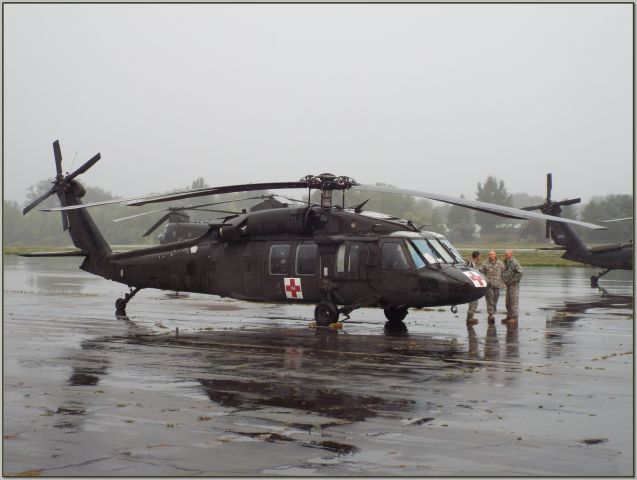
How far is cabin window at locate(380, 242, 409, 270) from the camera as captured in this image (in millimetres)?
17859

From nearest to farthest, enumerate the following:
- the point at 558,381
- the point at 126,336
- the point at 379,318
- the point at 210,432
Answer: the point at 210,432 < the point at 558,381 < the point at 126,336 < the point at 379,318

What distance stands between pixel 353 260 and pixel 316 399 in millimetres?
8057

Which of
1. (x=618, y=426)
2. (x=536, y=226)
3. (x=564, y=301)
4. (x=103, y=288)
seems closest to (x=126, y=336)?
(x=618, y=426)

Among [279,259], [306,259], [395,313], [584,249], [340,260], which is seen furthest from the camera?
[584,249]

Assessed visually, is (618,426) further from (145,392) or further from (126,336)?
(126,336)

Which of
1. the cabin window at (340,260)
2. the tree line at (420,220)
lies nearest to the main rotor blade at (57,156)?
the cabin window at (340,260)

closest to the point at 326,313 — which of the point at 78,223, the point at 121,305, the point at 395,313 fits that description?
the point at 395,313

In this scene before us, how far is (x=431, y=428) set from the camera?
29.2ft

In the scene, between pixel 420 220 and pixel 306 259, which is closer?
pixel 306 259

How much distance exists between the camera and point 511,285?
2008 cm

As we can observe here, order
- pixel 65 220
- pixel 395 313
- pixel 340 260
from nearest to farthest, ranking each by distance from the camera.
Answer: pixel 340 260 < pixel 395 313 < pixel 65 220

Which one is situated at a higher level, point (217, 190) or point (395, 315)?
point (217, 190)

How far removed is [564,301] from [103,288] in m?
18.1

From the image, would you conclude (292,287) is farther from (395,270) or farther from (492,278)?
(492,278)
